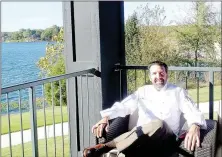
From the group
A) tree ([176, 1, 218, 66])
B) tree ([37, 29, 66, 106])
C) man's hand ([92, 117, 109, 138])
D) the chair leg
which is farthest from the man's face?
tree ([37, 29, 66, 106])

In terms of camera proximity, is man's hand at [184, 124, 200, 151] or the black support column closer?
man's hand at [184, 124, 200, 151]

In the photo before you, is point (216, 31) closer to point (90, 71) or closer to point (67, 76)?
point (90, 71)

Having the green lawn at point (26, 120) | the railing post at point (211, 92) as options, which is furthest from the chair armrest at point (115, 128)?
the green lawn at point (26, 120)

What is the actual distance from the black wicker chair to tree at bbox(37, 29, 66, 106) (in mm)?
5561

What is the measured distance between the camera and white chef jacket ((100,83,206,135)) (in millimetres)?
3213

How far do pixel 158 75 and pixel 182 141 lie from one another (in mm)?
771

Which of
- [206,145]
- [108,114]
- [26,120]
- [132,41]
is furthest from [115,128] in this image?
[26,120]

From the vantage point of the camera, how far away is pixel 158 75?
3.29 meters

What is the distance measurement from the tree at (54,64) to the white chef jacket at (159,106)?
5.50 m

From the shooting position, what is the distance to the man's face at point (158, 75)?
3.27 meters

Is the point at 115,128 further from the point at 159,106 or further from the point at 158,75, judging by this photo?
the point at 158,75

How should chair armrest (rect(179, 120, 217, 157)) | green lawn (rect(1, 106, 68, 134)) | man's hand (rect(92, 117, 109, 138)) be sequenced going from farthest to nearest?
green lawn (rect(1, 106, 68, 134))
man's hand (rect(92, 117, 109, 138))
chair armrest (rect(179, 120, 217, 157))

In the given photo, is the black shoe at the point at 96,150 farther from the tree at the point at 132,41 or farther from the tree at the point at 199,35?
the tree at the point at 199,35

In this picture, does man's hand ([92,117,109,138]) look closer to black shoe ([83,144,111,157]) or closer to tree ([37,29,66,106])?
black shoe ([83,144,111,157])
